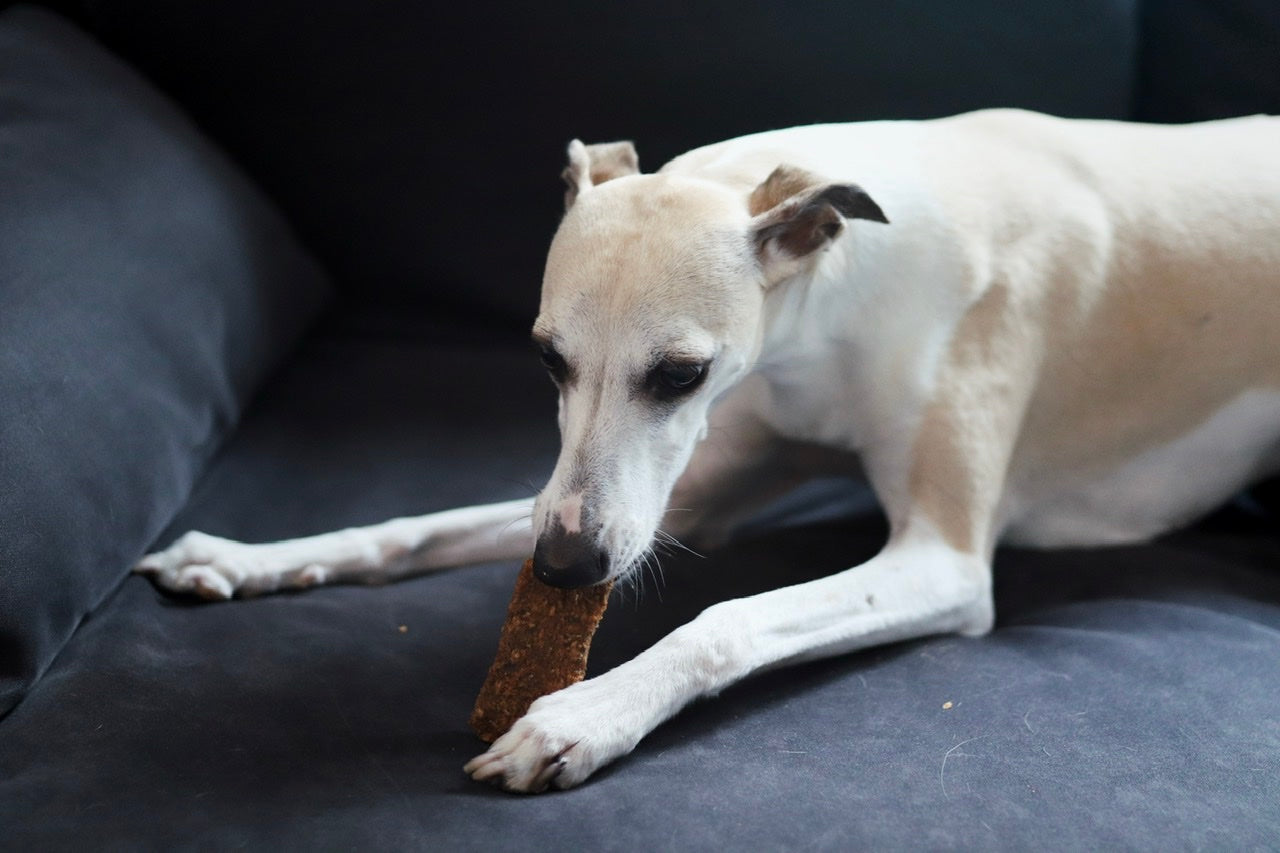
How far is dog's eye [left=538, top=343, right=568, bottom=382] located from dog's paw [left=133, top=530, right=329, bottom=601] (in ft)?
1.72

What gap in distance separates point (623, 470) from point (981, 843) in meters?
0.55

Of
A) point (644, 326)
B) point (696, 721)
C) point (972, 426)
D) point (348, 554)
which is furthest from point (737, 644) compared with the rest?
point (348, 554)

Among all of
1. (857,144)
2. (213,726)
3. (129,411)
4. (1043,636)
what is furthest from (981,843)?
(129,411)

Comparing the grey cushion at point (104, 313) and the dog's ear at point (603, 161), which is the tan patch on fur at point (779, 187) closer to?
the dog's ear at point (603, 161)

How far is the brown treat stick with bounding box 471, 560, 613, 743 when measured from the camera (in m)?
1.38

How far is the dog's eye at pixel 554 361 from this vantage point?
57.0 inches

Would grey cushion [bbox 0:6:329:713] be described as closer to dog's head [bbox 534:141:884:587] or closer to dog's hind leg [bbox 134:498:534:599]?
dog's hind leg [bbox 134:498:534:599]

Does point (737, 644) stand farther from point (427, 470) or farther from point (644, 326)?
A: point (427, 470)

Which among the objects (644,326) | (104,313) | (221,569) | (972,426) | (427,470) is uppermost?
(644,326)

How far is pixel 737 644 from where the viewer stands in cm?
142

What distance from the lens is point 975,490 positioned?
1.69m

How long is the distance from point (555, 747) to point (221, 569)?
68 cm

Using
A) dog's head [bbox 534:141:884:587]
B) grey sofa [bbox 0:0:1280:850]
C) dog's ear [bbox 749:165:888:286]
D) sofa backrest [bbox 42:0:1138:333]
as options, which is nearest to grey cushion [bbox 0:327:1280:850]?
grey sofa [bbox 0:0:1280:850]

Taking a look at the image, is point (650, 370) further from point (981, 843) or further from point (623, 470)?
point (981, 843)
